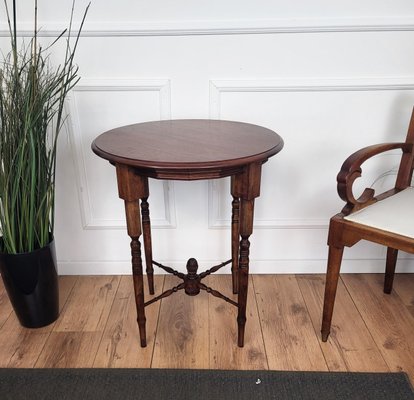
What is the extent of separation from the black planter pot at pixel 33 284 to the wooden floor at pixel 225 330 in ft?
0.20

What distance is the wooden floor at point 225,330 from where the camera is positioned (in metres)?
1.34

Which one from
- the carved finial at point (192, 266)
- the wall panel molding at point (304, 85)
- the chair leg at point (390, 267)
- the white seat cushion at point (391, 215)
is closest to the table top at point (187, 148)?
the wall panel molding at point (304, 85)

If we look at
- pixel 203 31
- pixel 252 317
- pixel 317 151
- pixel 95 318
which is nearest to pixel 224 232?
pixel 252 317

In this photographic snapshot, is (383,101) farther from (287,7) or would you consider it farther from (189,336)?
(189,336)

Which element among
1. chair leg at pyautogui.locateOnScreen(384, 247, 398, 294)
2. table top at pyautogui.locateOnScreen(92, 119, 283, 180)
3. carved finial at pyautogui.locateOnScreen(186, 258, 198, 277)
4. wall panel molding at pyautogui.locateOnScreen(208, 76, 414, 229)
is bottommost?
chair leg at pyautogui.locateOnScreen(384, 247, 398, 294)

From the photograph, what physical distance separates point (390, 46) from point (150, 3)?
956mm

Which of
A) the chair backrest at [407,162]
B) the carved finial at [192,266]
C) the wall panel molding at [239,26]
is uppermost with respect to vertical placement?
A: the wall panel molding at [239,26]

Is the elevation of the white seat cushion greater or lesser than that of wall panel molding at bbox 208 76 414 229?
lesser

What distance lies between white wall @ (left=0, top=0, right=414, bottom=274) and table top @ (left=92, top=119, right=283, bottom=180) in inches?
9.5

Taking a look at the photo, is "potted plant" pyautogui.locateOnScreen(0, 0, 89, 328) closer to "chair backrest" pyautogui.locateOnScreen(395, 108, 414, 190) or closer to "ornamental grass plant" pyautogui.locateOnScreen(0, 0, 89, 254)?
"ornamental grass plant" pyautogui.locateOnScreen(0, 0, 89, 254)

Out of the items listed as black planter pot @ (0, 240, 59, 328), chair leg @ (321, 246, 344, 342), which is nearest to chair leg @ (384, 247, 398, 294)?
chair leg @ (321, 246, 344, 342)

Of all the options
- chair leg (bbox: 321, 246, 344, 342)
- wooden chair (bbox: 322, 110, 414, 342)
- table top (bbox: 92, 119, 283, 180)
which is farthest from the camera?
chair leg (bbox: 321, 246, 344, 342)

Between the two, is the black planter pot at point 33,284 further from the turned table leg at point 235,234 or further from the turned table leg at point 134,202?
the turned table leg at point 235,234

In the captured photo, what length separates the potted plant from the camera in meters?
1.23
